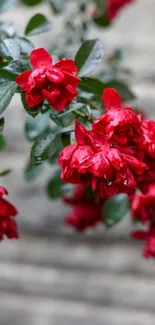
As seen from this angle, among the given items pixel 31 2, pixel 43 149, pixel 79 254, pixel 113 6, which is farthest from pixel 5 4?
pixel 79 254

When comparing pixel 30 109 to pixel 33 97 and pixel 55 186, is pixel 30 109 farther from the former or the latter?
pixel 55 186

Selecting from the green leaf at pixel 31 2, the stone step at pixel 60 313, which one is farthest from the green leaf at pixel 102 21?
the stone step at pixel 60 313

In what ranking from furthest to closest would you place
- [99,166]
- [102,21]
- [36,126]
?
[102,21] → [36,126] → [99,166]

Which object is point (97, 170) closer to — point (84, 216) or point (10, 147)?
point (84, 216)

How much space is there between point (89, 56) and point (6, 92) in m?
0.14

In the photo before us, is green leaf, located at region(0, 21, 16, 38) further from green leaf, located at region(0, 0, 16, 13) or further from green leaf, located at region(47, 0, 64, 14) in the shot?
green leaf, located at region(47, 0, 64, 14)

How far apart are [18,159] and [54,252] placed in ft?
0.87

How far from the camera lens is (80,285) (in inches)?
63.3

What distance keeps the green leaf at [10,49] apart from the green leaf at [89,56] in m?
0.10

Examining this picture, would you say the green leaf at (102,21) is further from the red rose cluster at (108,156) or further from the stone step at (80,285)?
the stone step at (80,285)

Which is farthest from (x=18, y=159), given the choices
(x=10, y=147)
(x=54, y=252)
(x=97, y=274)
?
(x=97, y=274)

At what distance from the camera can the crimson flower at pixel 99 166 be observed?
0.54m

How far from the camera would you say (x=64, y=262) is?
1.62m

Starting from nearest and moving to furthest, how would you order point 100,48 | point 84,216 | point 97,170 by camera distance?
point 97,170 → point 100,48 → point 84,216
